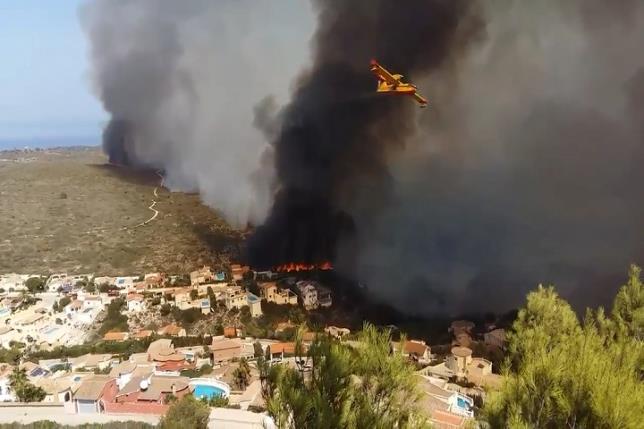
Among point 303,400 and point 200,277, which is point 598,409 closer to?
point 303,400

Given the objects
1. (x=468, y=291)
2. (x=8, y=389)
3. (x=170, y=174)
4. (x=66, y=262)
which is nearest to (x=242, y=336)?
(x=8, y=389)

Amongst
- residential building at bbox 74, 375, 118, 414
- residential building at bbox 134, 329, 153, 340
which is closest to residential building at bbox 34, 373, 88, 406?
residential building at bbox 74, 375, 118, 414

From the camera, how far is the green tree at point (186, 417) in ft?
42.8

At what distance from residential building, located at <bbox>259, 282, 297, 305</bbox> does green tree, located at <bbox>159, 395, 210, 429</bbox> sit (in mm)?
16648

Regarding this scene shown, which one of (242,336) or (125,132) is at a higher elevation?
(125,132)

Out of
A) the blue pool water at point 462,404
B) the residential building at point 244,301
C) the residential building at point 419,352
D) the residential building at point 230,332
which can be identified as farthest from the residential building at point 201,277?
the blue pool water at point 462,404

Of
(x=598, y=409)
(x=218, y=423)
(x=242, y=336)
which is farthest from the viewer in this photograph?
(x=242, y=336)

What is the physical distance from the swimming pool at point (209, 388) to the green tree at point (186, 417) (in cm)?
336

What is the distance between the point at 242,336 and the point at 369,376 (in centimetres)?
2143

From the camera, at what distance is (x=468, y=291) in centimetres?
3080

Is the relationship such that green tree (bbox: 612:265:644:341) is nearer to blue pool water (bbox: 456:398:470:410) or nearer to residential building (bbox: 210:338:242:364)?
blue pool water (bbox: 456:398:470:410)

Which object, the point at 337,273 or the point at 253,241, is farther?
the point at 253,241

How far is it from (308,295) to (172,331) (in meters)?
8.22

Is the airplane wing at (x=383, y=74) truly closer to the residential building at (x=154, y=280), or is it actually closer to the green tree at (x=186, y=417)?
the residential building at (x=154, y=280)
